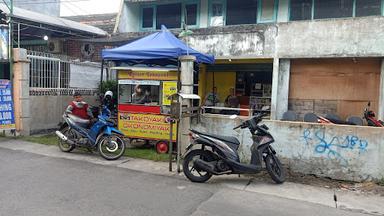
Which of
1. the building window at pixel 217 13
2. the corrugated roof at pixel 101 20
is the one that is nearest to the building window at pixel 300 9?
the building window at pixel 217 13

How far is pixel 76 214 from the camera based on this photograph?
443cm

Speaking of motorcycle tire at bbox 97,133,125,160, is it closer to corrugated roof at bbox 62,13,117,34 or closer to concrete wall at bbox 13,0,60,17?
corrugated roof at bbox 62,13,117,34

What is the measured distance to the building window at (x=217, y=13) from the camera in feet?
44.1

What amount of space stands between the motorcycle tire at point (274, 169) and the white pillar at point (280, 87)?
451 cm

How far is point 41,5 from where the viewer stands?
71.6 ft

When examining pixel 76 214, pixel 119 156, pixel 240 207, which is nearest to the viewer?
pixel 76 214

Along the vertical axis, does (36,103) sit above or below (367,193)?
above

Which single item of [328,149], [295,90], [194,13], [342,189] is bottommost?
[342,189]

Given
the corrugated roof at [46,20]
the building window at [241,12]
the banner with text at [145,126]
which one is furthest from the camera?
the building window at [241,12]

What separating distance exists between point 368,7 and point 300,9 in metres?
2.19

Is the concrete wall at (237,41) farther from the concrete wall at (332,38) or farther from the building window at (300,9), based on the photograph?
the building window at (300,9)

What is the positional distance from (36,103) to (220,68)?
22.4 feet

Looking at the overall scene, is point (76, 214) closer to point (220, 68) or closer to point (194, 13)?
point (220, 68)

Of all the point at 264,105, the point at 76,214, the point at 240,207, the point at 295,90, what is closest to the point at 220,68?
the point at 264,105
